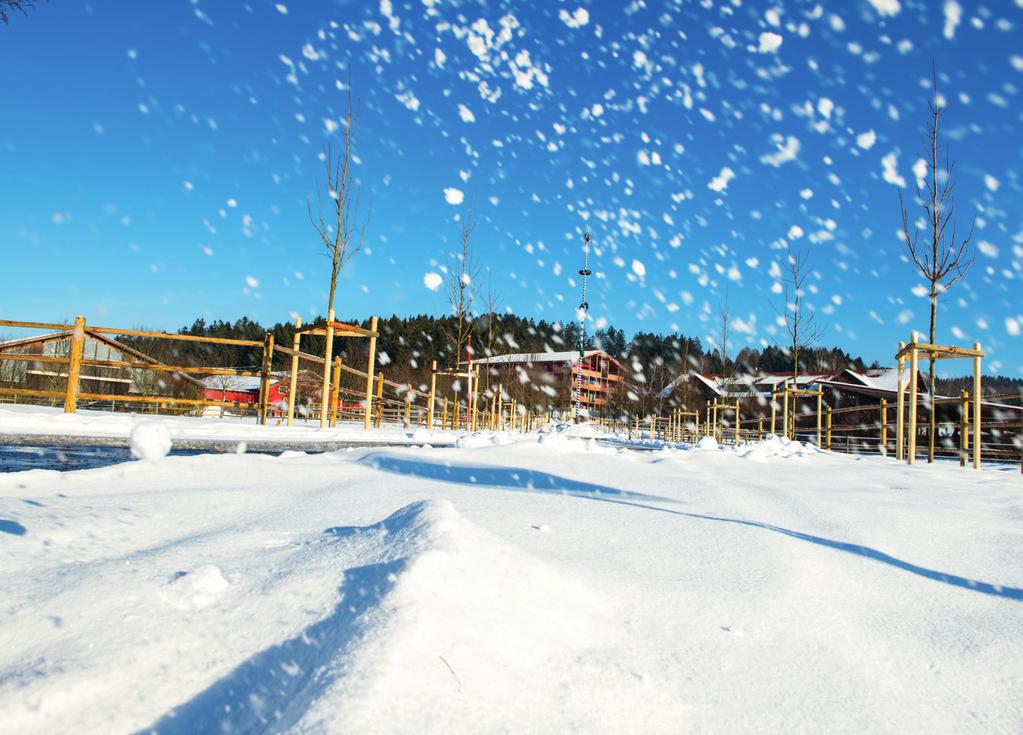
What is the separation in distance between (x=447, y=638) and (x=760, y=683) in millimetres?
574

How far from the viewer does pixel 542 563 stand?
1.48 m

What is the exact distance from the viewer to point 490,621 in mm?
1130

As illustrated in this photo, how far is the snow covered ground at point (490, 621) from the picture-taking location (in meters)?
0.92

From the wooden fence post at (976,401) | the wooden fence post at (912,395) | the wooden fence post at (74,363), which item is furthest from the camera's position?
the wooden fence post at (74,363)

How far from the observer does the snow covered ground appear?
3.03ft

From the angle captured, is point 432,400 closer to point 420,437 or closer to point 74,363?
point 420,437

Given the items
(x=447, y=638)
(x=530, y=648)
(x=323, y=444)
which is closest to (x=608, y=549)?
(x=530, y=648)

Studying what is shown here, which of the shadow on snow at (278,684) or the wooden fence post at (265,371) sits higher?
the wooden fence post at (265,371)

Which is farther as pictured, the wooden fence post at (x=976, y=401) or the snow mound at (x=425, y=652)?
the wooden fence post at (x=976, y=401)

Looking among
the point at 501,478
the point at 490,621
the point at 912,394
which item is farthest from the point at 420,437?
the point at 490,621

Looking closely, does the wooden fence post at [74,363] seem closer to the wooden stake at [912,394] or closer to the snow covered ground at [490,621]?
the snow covered ground at [490,621]

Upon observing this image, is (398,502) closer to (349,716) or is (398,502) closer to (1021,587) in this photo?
(349,716)

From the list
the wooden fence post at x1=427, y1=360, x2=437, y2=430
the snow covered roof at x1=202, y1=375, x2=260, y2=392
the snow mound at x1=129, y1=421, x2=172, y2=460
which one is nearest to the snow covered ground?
the snow mound at x1=129, y1=421, x2=172, y2=460

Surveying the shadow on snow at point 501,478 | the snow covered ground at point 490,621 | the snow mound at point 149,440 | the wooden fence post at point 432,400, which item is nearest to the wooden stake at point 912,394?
the snow covered ground at point 490,621
